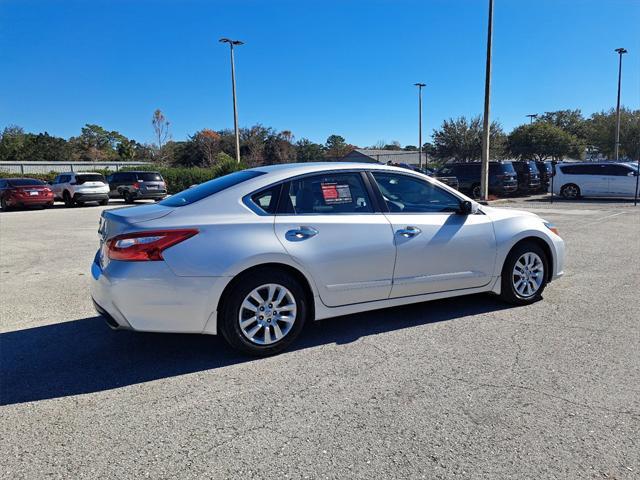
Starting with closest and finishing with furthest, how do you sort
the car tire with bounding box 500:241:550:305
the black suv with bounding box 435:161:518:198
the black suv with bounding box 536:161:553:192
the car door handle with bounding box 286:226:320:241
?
1. the car door handle with bounding box 286:226:320:241
2. the car tire with bounding box 500:241:550:305
3. the black suv with bounding box 435:161:518:198
4. the black suv with bounding box 536:161:553:192

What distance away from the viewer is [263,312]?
3941 mm

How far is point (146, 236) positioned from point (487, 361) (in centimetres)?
280

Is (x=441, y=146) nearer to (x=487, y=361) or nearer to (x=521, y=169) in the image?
(x=521, y=169)

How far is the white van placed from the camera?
21.5 m

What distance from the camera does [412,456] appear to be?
265cm

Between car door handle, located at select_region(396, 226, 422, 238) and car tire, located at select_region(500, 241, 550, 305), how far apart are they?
123 centimetres

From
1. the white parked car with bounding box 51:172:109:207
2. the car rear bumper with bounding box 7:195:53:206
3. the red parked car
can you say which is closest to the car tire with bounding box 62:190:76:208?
the white parked car with bounding box 51:172:109:207

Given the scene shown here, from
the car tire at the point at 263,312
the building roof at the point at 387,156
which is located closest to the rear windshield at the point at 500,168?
the car tire at the point at 263,312

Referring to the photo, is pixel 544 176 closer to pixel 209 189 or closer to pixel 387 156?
pixel 209 189

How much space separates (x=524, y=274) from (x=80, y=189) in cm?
2175

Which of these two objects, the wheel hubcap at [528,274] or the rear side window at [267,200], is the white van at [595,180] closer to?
the wheel hubcap at [528,274]

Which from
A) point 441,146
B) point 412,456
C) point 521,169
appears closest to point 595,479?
point 412,456

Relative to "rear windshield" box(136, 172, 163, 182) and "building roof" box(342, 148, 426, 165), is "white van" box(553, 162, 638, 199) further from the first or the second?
"building roof" box(342, 148, 426, 165)

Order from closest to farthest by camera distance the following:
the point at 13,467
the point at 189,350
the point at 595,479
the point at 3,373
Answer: the point at 595,479, the point at 13,467, the point at 3,373, the point at 189,350
